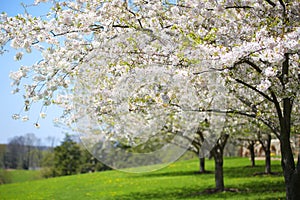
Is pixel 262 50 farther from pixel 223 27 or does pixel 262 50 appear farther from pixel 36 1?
pixel 36 1

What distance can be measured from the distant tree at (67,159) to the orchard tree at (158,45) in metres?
30.6

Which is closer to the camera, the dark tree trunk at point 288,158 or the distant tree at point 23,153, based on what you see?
the dark tree trunk at point 288,158

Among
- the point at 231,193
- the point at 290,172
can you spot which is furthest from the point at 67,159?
the point at 290,172

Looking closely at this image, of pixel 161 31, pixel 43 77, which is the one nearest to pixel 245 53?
pixel 161 31

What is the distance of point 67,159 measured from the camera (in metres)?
37.1

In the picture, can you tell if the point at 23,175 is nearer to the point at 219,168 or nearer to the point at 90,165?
the point at 90,165

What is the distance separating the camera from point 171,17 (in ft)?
20.8

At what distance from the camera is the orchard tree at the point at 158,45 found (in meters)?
5.55

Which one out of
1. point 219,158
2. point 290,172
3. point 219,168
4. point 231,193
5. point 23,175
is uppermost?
point 219,158

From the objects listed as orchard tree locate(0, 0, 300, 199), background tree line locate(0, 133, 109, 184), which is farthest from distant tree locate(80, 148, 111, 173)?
orchard tree locate(0, 0, 300, 199)

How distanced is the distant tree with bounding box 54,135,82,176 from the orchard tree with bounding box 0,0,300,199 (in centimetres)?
3064

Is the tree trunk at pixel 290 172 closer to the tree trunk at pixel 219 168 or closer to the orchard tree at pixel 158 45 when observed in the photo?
the orchard tree at pixel 158 45

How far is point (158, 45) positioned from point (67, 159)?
3192cm

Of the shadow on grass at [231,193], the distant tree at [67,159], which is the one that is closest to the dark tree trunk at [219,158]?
the shadow on grass at [231,193]
